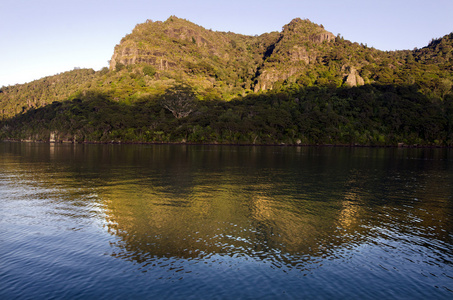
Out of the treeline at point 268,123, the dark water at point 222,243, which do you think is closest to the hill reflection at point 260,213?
the dark water at point 222,243

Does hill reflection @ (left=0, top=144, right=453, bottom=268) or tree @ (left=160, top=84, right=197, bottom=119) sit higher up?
tree @ (left=160, top=84, right=197, bottom=119)

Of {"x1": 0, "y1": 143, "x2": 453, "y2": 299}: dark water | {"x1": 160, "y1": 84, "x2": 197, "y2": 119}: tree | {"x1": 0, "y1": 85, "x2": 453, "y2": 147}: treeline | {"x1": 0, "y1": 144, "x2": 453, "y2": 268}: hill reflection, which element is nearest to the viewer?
{"x1": 0, "y1": 143, "x2": 453, "y2": 299}: dark water

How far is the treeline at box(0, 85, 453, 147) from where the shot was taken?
160000 mm

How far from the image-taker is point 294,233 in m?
18.7

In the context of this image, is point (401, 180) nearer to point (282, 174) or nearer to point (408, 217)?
point (282, 174)

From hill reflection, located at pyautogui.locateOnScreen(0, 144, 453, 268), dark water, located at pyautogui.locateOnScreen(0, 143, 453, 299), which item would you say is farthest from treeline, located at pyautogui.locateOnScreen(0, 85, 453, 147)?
dark water, located at pyautogui.locateOnScreen(0, 143, 453, 299)

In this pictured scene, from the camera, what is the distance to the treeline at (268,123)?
6299 inches

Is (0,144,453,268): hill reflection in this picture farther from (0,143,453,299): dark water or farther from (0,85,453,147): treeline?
(0,85,453,147): treeline

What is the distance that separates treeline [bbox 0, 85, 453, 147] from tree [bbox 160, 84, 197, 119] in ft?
4.67

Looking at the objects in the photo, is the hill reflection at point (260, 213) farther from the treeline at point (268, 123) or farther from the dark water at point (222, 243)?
the treeline at point (268, 123)

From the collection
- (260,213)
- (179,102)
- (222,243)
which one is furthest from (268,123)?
(222,243)

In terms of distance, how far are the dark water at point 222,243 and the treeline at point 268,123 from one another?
130 m

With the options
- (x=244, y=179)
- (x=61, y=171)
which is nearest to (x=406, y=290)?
(x=244, y=179)

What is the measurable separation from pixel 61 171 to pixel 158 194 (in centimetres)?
2448
